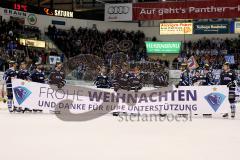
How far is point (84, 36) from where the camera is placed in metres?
33.2

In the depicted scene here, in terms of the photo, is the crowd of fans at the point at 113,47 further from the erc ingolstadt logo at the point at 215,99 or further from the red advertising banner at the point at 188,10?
the erc ingolstadt logo at the point at 215,99

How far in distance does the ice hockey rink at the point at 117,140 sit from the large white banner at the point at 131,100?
1.43m

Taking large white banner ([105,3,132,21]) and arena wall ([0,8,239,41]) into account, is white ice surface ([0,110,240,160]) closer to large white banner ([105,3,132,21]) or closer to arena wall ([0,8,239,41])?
large white banner ([105,3,132,21])

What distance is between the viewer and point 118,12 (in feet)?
106

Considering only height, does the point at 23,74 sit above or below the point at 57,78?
above

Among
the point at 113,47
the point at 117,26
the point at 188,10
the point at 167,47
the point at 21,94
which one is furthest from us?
the point at 117,26

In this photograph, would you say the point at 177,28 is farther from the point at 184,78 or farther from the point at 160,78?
the point at 184,78

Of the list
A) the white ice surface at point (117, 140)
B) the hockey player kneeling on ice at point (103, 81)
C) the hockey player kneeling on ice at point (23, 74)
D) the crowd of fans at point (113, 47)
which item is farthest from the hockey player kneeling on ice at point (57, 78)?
the crowd of fans at point (113, 47)

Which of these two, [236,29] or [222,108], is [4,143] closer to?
[222,108]

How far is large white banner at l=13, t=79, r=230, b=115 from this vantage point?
13.0m

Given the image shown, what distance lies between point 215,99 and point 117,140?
19.5ft

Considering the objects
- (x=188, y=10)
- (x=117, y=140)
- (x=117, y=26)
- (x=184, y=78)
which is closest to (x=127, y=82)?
(x=184, y=78)

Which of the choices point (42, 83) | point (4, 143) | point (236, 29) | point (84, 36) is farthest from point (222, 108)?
point (84, 36)

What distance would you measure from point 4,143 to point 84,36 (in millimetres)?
26167
